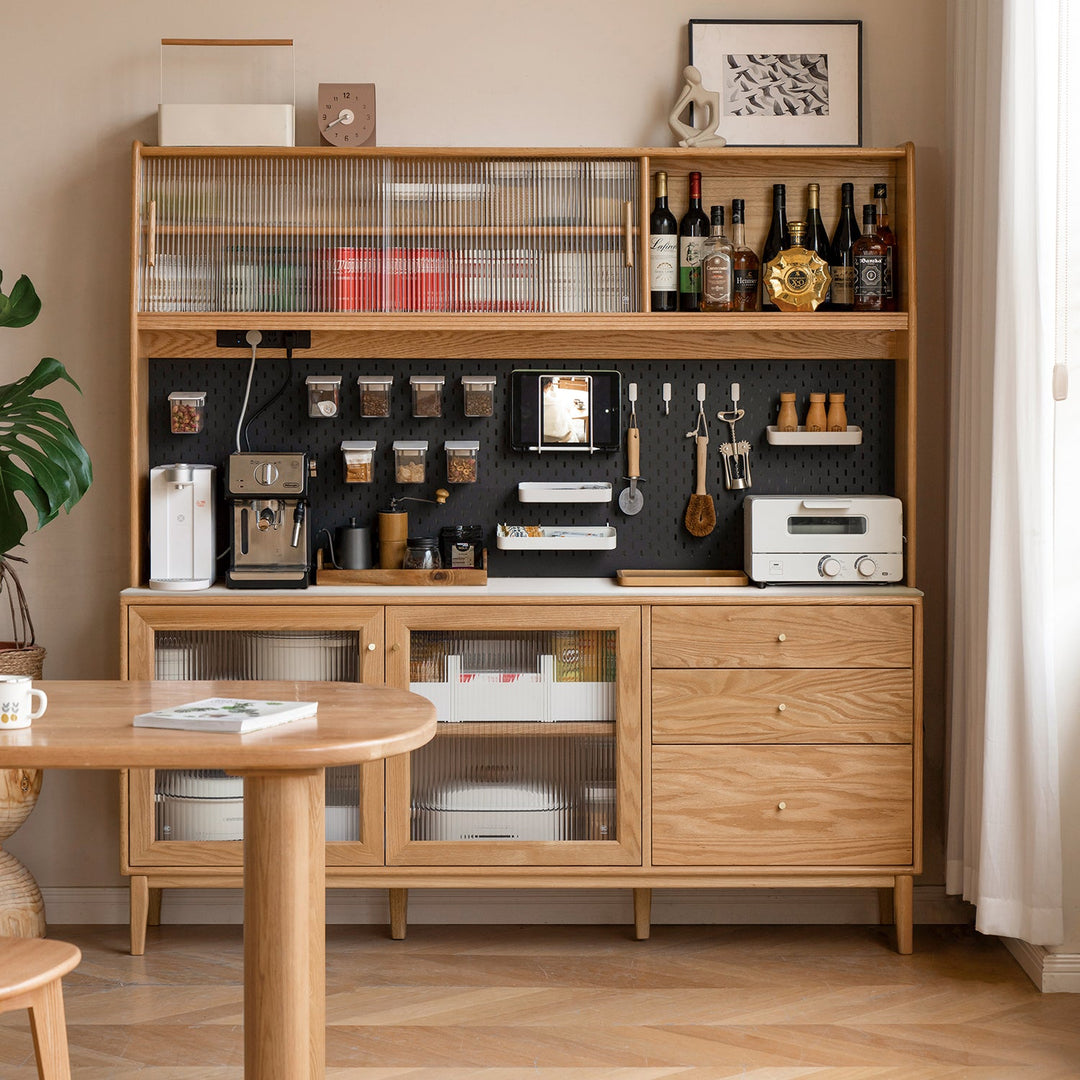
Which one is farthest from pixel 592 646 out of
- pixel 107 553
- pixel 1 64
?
pixel 1 64

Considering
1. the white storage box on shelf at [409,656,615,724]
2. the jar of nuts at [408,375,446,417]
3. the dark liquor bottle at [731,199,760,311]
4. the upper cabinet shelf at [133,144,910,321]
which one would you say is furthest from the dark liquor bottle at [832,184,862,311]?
the white storage box on shelf at [409,656,615,724]

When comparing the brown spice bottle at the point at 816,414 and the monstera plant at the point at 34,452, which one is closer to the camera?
the monstera plant at the point at 34,452

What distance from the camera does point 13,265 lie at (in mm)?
3461

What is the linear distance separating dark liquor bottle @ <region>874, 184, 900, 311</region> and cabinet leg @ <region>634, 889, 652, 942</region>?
5.97 feet

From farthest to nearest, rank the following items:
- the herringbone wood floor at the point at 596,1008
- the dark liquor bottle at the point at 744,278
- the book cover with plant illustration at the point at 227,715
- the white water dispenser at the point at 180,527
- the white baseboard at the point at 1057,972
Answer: the dark liquor bottle at the point at 744,278
the white water dispenser at the point at 180,527
the white baseboard at the point at 1057,972
the herringbone wood floor at the point at 596,1008
the book cover with plant illustration at the point at 227,715

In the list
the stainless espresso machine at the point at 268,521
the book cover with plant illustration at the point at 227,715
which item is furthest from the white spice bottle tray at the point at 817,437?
the book cover with plant illustration at the point at 227,715

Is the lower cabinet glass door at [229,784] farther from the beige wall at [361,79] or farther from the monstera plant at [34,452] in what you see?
the beige wall at [361,79]

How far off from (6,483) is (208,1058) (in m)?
1.46

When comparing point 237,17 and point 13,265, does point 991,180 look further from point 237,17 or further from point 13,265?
point 13,265

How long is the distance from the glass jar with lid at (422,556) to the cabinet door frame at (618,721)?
0.74ft

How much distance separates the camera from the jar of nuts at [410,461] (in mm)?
3441

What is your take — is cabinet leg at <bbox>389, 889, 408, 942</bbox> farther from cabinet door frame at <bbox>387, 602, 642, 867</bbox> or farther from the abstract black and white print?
the abstract black and white print

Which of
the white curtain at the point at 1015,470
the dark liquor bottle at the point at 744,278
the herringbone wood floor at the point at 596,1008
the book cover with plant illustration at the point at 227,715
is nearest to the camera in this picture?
the book cover with plant illustration at the point at 227,715

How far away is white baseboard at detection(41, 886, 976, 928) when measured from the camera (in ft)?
11.4
